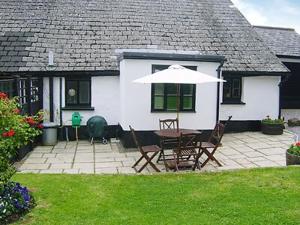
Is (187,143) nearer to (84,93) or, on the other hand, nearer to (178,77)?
(178,77)

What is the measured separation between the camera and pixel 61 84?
14.0m

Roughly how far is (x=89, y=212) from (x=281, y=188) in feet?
13.5

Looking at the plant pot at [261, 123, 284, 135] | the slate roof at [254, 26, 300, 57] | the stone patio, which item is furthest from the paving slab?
the slate roof at [254, 26, 300, 57]

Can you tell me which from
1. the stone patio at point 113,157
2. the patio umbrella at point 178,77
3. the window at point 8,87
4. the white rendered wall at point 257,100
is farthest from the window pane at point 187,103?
the window at point 8,87

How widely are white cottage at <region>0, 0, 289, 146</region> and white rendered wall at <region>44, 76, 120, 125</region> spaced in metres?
0.04

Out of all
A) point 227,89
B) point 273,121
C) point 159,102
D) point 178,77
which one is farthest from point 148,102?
point 273,121

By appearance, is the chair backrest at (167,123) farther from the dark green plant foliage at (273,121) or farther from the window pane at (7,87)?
the window pane at (7,87)

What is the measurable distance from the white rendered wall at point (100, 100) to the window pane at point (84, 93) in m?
0.23

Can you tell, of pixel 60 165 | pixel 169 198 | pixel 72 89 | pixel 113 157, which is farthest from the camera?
pixel 72 89

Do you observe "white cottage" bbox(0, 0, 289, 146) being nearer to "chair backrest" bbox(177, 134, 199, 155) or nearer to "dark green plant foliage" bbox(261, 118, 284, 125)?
"dark green plant foliage" bbox(261, 118, 284, 125)

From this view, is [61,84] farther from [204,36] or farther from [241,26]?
[241,26]

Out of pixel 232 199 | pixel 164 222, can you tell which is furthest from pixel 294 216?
pixel 164 222

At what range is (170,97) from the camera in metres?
12.6

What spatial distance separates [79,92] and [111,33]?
10.1 ft
